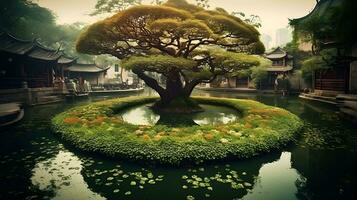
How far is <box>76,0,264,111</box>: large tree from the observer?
13594 mm

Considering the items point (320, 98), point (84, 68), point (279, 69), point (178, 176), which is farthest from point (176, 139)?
point (84, 68)

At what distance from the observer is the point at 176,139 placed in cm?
855

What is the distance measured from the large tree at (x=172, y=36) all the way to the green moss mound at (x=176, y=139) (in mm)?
4985

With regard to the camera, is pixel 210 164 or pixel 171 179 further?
pixel 210 164

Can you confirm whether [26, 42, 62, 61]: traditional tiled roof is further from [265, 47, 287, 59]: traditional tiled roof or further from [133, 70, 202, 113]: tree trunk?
[265, 47, 287, 59]: traditional tiled roof

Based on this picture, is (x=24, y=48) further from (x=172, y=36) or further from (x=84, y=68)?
(x=172, y=36)

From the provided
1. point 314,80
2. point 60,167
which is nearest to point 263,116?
point 60,167

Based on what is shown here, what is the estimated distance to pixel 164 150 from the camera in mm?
7871

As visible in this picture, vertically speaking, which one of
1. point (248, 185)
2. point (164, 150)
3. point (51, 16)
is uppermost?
point (51, 16)

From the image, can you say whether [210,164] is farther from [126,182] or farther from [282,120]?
[282,120]

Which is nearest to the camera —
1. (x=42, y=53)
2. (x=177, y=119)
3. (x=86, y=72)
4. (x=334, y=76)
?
(x=177, y=119)

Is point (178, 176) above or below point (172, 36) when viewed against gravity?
below

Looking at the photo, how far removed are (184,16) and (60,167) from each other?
10.5 metres

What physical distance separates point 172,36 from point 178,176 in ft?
35.0
